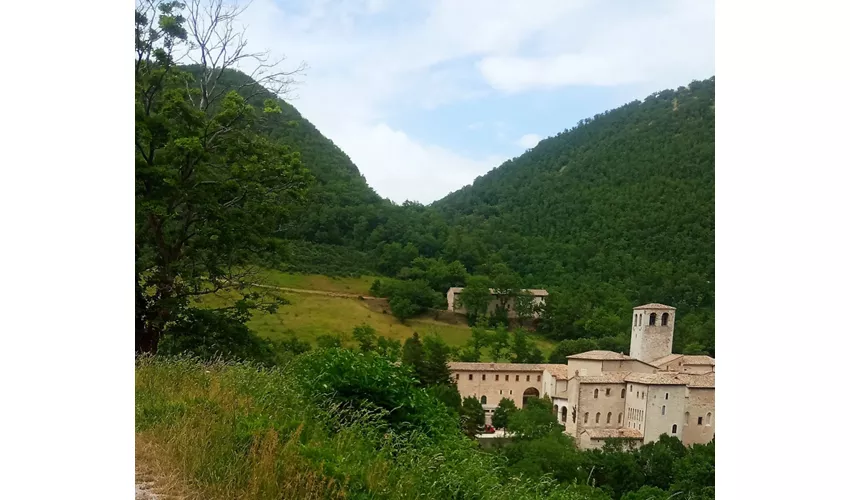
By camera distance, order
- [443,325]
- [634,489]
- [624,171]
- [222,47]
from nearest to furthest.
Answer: [222,47], [634,489], [443,325], [624,171]

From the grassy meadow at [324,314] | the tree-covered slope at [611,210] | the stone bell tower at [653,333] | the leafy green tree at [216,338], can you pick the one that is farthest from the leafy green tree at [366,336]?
the stone bell tower at [653,333]

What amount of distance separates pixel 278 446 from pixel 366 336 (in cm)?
655

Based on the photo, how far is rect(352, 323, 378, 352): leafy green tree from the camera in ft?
27.6

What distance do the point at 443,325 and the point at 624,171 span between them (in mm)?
8269

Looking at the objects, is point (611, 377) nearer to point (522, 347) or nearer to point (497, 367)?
point (522, 347)

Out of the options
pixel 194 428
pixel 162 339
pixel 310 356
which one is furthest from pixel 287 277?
pixel 194 428

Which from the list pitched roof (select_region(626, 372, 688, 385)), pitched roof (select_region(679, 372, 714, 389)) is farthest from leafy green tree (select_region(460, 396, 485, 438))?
pitched roof (select_region(679, 372, 714, 389))

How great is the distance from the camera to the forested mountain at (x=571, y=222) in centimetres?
804

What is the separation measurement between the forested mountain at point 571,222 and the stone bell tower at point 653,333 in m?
0.21

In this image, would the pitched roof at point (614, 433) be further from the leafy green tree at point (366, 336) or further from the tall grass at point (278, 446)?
the tall grass at point (278, 446)

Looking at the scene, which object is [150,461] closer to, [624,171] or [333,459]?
[333,459]

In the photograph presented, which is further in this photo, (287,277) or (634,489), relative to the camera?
(634,489)

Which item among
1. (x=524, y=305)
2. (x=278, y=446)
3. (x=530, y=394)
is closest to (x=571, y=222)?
(x=524, y=305)
